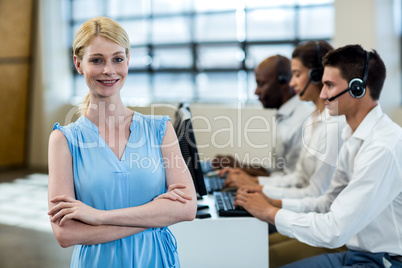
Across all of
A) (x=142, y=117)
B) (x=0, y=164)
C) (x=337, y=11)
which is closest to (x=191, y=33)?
(x=337, y=11)

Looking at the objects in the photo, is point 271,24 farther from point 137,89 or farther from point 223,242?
point 223,242

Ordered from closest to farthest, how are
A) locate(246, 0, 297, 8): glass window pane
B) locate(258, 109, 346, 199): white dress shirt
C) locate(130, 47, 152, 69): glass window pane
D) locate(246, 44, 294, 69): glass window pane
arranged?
locate(258, 109, 346, 199): white dress shirt
locate(246, 0, 297, 8): glass window pane
locate(246, 44, 294, 69): glass window pane
locate(130, 47, 152, 69): glass window pane

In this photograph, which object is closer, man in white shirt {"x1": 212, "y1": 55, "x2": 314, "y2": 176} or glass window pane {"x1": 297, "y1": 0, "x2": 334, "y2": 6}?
man in white shirt {"x1": 212, "y1": 55, "x2": 314, "y2": 176}

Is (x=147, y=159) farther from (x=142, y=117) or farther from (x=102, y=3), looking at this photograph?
(x=102, y=3)

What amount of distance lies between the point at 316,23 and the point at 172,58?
1966 millimetres

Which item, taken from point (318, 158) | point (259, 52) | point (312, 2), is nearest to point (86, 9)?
point (259, 52)

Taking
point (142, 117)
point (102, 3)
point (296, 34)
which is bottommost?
point (142, 117)

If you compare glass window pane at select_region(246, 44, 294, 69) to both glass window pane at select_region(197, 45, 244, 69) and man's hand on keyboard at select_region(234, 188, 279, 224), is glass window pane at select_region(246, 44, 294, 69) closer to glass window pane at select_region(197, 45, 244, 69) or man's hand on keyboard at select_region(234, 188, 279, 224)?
glass window pane at select_region(197, 45, 244, 69)

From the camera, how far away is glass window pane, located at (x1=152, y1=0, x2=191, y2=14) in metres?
5.85

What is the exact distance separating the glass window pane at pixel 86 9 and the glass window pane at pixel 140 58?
0.86m

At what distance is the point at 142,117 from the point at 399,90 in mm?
3814

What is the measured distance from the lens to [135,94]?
20.5ft

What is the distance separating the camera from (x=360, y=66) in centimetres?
183

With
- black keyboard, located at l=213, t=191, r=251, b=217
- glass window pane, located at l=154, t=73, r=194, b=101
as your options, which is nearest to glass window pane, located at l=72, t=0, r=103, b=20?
glass window pane, located at l=154, t=73, r=194, b=101
